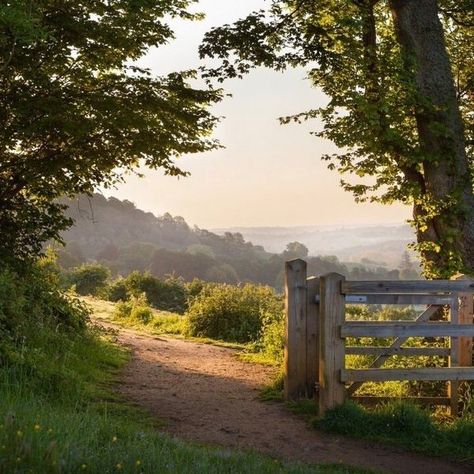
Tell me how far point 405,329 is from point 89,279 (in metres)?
30.3

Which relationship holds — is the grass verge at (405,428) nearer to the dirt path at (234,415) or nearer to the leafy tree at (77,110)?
the dirt path at (234,415)

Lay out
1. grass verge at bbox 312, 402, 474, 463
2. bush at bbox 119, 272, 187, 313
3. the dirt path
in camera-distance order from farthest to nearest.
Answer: bush at bbox 119, 272, 187, 313, grass verge at bbox 312, 402, 474, 463, the dirt path

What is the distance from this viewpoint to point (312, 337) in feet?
34.7

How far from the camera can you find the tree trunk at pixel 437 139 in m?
13.2

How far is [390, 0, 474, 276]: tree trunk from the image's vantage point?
13.2 metres

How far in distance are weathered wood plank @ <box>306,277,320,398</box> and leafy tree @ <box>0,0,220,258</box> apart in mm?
5540

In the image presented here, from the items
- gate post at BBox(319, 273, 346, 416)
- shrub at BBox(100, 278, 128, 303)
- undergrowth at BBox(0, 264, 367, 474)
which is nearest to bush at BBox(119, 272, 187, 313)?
shrub at BBox(100, 278, 128, 303)

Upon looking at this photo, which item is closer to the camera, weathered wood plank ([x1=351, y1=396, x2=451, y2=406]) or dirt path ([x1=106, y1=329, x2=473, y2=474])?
dirt path ([x1=106, y1=329, x2=473, y2=474])

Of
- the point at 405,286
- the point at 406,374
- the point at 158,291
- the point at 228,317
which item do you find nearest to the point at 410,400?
the point at 406,374

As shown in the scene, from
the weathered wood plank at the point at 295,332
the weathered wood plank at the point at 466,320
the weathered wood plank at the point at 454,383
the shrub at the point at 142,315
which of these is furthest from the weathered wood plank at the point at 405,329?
the shrub at the point at 142,315

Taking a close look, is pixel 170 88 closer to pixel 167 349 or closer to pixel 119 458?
pixel 167 349

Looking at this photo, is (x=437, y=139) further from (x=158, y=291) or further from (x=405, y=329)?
(x=158, y=291)

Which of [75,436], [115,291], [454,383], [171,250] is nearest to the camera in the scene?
[75,436]

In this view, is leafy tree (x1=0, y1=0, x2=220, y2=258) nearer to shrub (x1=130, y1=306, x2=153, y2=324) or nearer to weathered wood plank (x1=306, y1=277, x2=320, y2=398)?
weathered wood plank (x1=306, y1=277, x2=320, y2=398)
